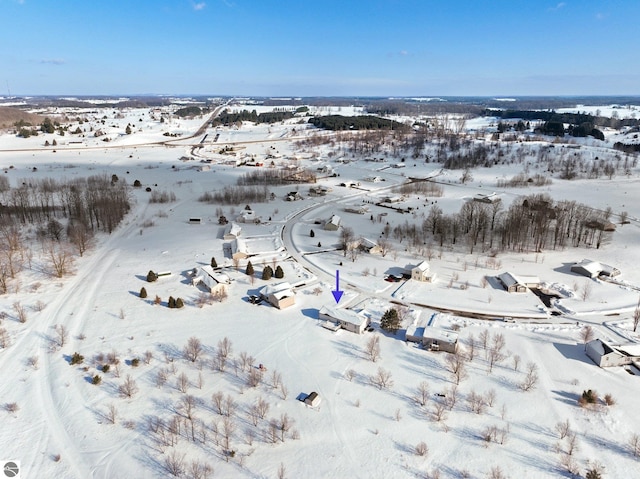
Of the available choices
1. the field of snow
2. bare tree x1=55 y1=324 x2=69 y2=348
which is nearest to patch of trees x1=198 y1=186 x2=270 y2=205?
the field of snow

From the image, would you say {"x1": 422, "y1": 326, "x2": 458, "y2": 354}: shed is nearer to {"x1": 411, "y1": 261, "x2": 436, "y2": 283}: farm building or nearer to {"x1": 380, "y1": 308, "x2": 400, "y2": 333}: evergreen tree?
{"x1": 380, "y1": 308, "x2": 400, "y2": 333}: evergreen tree

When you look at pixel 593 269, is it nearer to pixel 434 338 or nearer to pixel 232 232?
pixel 434 338

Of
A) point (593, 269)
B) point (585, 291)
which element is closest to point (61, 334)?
point (585, 291)

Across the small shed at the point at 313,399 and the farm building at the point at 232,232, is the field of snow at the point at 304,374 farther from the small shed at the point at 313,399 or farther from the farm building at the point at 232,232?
the farm building at the point at 232,232

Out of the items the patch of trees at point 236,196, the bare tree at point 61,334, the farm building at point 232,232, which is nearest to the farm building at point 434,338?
the bare tree at point 61,334

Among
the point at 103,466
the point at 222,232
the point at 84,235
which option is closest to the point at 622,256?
the point at 222,232

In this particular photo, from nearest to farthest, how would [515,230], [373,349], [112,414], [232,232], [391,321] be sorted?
1. [112,414]
2. [373,349]
3. [391,321]
4. [515,230]
5. [232,232]
